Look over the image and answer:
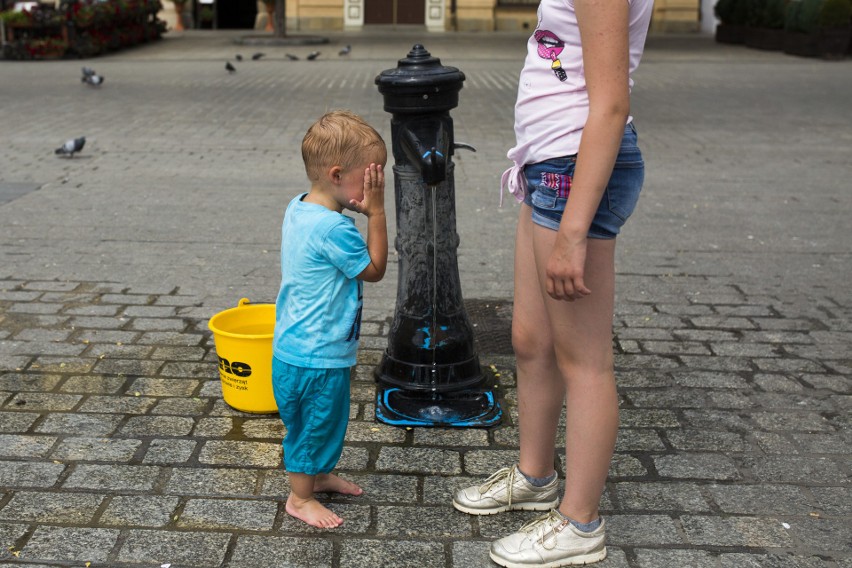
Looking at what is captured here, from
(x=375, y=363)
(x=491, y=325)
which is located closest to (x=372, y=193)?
(x=375, y=363)

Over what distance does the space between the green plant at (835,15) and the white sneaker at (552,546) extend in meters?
19.7

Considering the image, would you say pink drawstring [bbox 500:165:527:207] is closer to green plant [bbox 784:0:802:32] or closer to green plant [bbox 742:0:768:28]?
green plant [bbox 784:0:802:32]

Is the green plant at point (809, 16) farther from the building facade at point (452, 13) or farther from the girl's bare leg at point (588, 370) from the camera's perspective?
the girl's bare leg at point (588, 370)

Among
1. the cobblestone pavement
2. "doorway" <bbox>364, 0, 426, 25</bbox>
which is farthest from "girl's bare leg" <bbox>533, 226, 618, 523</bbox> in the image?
"doorway" <bbox>364, 0, 426, 25</bbox>

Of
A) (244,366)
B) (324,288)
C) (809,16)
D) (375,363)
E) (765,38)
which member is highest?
(809,16)

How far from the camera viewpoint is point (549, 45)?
8.36ft

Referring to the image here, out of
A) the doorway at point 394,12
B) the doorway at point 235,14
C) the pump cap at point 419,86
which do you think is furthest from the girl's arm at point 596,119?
the doorway at point 235,14

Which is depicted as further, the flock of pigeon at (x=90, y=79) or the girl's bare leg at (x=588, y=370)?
the flock of pigeon at (x=90, y=79)

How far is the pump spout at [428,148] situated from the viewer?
3574 millimetres

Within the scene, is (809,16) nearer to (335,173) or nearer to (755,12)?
(755,12)

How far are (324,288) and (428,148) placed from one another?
3.02 ft

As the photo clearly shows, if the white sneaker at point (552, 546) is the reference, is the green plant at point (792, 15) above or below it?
above

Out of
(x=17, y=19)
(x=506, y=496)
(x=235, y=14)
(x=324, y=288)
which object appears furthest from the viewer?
(x=235, y=14)

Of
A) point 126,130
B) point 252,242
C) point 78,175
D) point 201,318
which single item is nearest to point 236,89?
point 126,130
